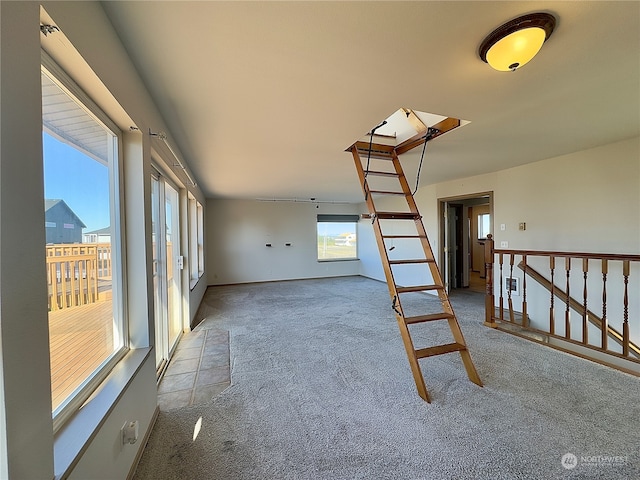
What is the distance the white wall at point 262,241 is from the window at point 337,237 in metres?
0.20

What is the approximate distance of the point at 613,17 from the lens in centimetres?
121

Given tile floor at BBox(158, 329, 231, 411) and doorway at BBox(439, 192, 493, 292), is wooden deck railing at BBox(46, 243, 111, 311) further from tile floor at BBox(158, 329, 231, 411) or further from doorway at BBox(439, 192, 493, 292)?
doorway at BBox(439, 192, 493, 292)

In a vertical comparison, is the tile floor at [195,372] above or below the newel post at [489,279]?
below

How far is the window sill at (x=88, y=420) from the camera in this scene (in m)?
0.88

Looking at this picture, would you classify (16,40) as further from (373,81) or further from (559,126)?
(559,126)

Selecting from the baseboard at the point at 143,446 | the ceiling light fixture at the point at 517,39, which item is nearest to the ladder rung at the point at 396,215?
the ceiling light fixture at the point at 517,39

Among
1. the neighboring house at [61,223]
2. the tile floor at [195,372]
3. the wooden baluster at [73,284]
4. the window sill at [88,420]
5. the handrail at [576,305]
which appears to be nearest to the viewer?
the window sill at [88,420]

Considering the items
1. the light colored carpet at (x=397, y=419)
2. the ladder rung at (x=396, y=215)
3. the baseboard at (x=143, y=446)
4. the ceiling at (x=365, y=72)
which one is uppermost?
the ceiling at (x=365, y=72)

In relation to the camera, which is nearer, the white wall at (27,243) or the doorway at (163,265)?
the white wall at (27,243)

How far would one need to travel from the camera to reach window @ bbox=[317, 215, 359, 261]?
7871 millimetres

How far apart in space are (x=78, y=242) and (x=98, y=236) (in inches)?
7.4

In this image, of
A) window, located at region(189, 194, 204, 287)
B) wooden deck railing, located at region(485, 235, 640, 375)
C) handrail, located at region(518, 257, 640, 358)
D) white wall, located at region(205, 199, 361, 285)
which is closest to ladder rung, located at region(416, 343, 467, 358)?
wooden deck railing, located at region(485, 235, 640, 375)

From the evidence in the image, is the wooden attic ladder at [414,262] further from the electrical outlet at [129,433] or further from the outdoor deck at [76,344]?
the outdoor deck at [76,344]

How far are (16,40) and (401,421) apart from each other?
8.17 ft
